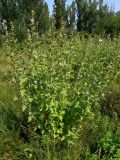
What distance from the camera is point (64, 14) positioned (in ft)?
65.9

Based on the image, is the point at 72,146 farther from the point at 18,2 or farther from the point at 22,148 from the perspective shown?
the point at 18,2

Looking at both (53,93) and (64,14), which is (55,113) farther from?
(64,14)

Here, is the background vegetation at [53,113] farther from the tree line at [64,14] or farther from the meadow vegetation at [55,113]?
the tree line at [64,14]

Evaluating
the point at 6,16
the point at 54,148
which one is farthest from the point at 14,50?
the point at 6,16

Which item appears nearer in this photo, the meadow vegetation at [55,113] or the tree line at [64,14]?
the meadow vegetation at [55,113]

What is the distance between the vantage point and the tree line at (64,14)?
2215cm

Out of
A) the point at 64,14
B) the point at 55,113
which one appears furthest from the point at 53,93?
the point at 64,14

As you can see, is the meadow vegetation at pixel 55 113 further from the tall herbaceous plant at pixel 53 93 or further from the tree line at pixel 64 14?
the tree line at pixel 64 14

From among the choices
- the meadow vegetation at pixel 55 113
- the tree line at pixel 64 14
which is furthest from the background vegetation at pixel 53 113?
the tree line at pixel 64 14

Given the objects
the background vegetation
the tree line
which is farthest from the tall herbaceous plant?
the tree line

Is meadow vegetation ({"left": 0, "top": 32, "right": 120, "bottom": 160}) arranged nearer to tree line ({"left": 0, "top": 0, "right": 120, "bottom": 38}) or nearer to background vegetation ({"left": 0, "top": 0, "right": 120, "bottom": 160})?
background vegetation ({"left": 0, "top": 0, "right": 120, "bottom": 160})

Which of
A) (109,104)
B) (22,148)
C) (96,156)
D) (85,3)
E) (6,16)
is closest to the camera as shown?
(96,156)

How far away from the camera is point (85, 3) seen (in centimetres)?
3553

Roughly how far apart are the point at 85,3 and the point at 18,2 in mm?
12709
